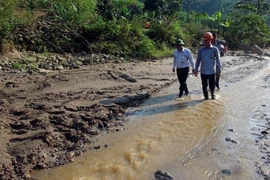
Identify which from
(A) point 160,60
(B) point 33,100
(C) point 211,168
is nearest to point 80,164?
(C) point 211,168

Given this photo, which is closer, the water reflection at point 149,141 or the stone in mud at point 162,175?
the stone in mud at point 162,175

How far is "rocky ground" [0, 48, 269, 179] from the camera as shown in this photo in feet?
15.4

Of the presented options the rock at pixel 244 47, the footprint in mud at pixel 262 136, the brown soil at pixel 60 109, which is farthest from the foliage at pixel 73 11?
the rock at pixel 244 47

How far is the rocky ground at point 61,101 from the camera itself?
185 inches

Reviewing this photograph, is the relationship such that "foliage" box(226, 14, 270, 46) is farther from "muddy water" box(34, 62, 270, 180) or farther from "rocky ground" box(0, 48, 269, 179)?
"muddy water" box(34, 62, 270, 180)

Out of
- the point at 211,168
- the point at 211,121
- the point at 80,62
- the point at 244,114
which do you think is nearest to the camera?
the point at 211,168

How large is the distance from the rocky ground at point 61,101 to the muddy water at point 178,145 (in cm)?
31

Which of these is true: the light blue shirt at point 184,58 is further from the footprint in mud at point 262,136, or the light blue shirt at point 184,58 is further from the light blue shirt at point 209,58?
the footprint in mud at point 262,136

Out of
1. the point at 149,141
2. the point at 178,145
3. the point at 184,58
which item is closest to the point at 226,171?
the point at 178,145

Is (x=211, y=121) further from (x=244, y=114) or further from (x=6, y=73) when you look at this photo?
(x=6, y=73)

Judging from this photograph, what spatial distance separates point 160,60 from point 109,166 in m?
10.2

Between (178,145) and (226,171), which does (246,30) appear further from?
(226,171)

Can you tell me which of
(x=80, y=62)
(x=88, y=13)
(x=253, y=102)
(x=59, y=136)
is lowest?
(x=253, y=102)

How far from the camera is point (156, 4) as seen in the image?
25.7 m
